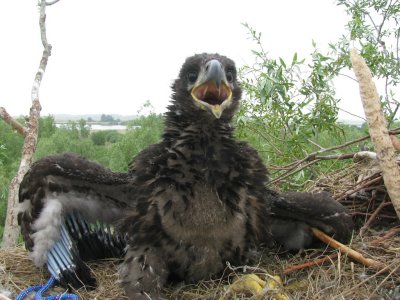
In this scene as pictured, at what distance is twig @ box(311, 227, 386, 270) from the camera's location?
2.64 meters

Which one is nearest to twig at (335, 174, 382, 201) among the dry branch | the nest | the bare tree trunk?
the nest

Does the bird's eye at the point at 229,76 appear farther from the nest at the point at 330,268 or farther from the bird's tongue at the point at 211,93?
the nest at the point at 330,268

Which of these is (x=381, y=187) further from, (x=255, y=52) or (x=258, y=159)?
(x=255, y=52)

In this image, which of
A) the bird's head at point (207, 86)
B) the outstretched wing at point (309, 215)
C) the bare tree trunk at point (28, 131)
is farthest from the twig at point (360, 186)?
the bare tree trunk at point (28, 131)

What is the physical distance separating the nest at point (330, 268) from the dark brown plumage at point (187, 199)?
130mm

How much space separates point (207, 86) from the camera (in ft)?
9.41

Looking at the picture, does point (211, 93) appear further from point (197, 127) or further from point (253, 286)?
point (253, 286)

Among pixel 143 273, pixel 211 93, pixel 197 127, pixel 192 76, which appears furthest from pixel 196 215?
pixel 192 76

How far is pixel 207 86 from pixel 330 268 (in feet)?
4.43

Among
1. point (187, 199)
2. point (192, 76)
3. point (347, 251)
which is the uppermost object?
point (192, 76)

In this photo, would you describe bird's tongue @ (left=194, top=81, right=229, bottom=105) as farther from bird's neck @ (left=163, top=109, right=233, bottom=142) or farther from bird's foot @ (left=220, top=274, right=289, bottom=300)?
bird's foot @ (left=220, top=274, right=289, bottom=300)

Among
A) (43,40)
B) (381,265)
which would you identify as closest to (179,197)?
(381,265)

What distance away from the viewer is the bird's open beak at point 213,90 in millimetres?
2697

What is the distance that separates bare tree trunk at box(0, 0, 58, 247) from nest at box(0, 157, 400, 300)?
2332 mm
